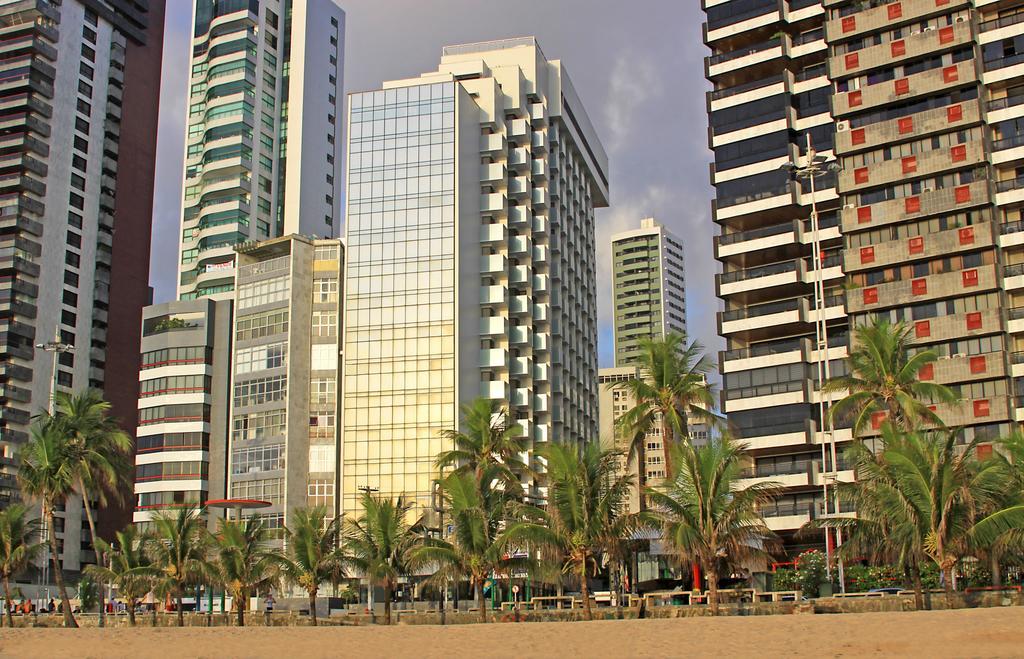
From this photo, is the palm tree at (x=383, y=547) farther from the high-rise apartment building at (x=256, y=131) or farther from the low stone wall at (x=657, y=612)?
the high-rise apartment building at (x=256, y=131)

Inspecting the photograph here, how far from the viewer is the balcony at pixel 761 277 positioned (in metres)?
78.6

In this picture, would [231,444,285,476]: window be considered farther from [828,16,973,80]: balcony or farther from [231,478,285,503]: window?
[828,16,973,80]: balcony

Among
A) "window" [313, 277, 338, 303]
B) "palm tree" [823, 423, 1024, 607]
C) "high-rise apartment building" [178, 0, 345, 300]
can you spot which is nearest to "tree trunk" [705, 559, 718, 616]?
"palm tree" [823, 423, 1024, 607]

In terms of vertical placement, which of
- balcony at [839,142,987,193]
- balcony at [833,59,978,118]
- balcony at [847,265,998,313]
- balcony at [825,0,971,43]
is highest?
balcony at [825,0,971,43]

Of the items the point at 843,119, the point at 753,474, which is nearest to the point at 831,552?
the point at 753,474

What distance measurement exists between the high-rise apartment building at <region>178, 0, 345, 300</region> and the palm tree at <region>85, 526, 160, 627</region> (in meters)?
67.5

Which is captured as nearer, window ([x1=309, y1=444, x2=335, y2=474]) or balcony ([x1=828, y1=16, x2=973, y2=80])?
balcony ([x1=828, y1=16, x2=973, y2=80])

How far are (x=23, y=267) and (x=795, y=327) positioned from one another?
8077 centimetres

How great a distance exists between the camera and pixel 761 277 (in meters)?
79.8

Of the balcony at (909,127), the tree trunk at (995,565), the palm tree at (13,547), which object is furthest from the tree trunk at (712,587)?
the balcony at (909,127)

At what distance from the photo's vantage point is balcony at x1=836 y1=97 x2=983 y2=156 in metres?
73.7

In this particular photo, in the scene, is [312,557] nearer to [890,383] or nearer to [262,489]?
[890,383]

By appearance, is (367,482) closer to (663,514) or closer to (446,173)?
(446,173)

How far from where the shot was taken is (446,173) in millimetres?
99250
